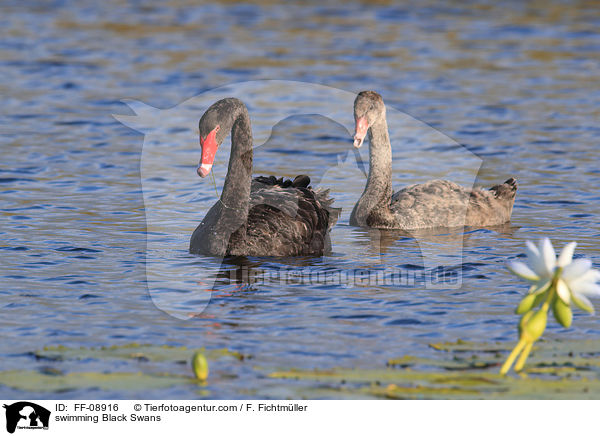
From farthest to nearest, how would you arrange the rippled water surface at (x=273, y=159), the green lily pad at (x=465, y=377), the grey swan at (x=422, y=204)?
the grey swan at (x=422, y=204) < the rippled water surface at (x=273, y=159) < the green lily pad at (x=465, y=377)

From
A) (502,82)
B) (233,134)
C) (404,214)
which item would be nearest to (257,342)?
(233,134)

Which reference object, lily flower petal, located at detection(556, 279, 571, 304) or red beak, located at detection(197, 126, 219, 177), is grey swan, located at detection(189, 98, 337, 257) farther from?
lily flower petal, located at detection(556, 279, 571, 304)

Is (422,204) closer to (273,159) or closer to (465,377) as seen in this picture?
(273,159)

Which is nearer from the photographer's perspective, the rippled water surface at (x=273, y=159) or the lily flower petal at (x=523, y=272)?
the lily flower petal at (x=523, y=272)

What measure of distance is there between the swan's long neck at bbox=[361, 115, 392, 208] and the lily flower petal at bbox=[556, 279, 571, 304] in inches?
239

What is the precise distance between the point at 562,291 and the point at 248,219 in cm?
495

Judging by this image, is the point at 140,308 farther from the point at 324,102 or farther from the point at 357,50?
the point at 357,50

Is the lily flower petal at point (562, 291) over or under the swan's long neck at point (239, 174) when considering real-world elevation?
under

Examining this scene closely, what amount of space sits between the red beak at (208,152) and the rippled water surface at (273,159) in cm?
99

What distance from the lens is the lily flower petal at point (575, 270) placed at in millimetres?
5496

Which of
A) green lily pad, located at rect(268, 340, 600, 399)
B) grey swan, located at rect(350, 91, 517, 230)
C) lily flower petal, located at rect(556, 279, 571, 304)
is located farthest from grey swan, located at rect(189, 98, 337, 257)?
lily flower petal, located at rect(556, 279, 571, 304)
